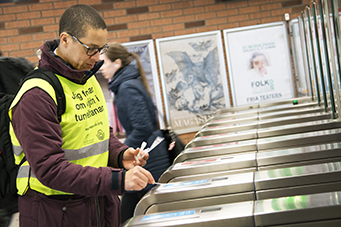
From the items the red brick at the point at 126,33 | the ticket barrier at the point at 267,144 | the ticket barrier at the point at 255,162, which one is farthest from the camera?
the red brick at the point at 126,33

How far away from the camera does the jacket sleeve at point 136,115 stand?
8.59 ft

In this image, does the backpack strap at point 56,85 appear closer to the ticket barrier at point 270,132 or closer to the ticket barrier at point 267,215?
the ticket barrier at point 267,215

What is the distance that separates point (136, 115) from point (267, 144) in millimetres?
985

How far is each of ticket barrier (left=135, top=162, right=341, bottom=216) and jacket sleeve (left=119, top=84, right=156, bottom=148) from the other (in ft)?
3.70

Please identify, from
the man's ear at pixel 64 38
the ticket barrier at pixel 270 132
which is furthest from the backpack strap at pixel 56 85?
the ticket barrier at pixel 270 132

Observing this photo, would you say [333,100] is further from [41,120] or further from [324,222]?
[41,120]

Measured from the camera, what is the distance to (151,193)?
4.84 feet

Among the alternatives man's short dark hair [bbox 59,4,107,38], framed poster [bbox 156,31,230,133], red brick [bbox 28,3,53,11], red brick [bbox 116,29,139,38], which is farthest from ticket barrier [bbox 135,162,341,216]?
red brick [bbox 28,3,53,11]

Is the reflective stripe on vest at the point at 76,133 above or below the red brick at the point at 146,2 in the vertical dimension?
below

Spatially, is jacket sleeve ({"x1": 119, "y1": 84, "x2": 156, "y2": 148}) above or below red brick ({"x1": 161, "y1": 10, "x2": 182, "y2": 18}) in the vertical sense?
below

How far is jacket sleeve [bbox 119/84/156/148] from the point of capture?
2619 mm

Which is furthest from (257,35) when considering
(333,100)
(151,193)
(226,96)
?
(151,193)

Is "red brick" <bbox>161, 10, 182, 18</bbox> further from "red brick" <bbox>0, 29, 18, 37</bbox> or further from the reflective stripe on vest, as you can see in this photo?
the reflective stripe on vest

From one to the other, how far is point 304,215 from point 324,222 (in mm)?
56
